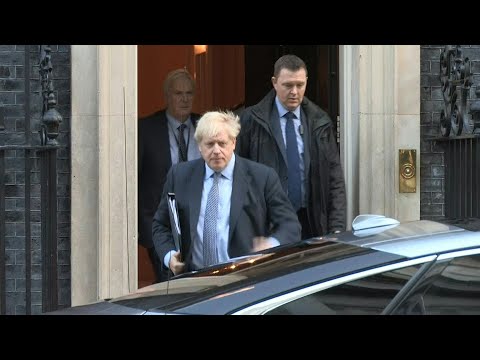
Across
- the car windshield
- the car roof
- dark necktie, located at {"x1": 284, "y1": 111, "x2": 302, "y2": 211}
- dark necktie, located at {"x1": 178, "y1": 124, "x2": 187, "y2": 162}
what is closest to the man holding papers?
dark necktie, located at {"x1": 284, "y1": 111, "x2": 302, "y2": 211}

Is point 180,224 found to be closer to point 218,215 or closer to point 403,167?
point 218,215

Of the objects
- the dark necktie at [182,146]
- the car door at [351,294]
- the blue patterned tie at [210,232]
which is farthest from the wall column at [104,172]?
the car door at [351,294]

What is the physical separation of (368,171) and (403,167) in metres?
0.27

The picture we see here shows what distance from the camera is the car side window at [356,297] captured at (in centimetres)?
351

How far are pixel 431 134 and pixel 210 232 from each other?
3.12 m

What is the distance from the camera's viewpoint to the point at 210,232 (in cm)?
568

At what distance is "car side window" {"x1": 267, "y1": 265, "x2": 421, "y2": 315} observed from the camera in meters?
3.51

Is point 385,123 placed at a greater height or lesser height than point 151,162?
greater

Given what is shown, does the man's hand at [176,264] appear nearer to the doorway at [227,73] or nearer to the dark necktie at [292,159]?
the dark necktie at [292,159]

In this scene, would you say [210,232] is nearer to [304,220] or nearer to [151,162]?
[304,220]

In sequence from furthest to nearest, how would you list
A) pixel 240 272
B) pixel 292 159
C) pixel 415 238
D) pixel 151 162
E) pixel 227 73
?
pixel 227 73 < pixel 151 162 < pixel 292 159 < pixel 240 272 < pixel 415 238

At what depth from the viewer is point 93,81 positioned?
7.95 m

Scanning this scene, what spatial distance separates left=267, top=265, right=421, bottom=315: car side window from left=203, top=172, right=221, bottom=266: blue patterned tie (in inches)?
82.9

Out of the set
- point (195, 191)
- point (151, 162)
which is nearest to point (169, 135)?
point (151, 162)
